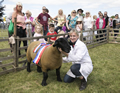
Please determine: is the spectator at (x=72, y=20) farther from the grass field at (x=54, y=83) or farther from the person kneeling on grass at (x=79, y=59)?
the person kneeling on grass at (x=79, y=59)

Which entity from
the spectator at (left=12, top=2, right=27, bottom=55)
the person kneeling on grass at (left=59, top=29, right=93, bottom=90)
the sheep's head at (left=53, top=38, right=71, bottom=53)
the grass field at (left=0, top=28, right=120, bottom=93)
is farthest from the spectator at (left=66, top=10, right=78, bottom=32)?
the sheep's head at (left=53, top=38, right=71, bottom=53)

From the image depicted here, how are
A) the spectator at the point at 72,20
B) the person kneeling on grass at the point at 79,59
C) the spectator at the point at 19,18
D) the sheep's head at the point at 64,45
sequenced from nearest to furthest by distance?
the sheep's head at the point at 64,45 → the person kneeling on grass at the point at 79,59 → the spectator at the point at 19,18 → the spectator at the point at 72,20

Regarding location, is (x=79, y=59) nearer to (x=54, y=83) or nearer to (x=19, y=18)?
(x=54, y=83)

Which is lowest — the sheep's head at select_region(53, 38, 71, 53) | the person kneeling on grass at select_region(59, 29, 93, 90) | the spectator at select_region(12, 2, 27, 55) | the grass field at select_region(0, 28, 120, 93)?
the grass field at select_region(0, 28, 120, 93)

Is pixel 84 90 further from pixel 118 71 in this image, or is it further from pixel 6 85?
pixel 6 85

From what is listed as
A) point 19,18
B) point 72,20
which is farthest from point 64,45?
point 72,20

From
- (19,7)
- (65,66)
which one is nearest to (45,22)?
(19,7)

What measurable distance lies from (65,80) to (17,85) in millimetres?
1337

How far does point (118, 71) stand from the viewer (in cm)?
395

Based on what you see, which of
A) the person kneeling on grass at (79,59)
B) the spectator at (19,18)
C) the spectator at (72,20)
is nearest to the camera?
the person kneeling on grass at (79,59)

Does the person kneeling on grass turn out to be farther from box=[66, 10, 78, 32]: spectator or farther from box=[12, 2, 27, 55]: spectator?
box=[66, 10, 78, 32]: spectator

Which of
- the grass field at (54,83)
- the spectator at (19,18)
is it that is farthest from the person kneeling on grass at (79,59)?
the spectator at (19,18)

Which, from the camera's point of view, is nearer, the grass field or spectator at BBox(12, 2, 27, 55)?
the grass field

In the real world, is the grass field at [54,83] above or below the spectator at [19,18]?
below
